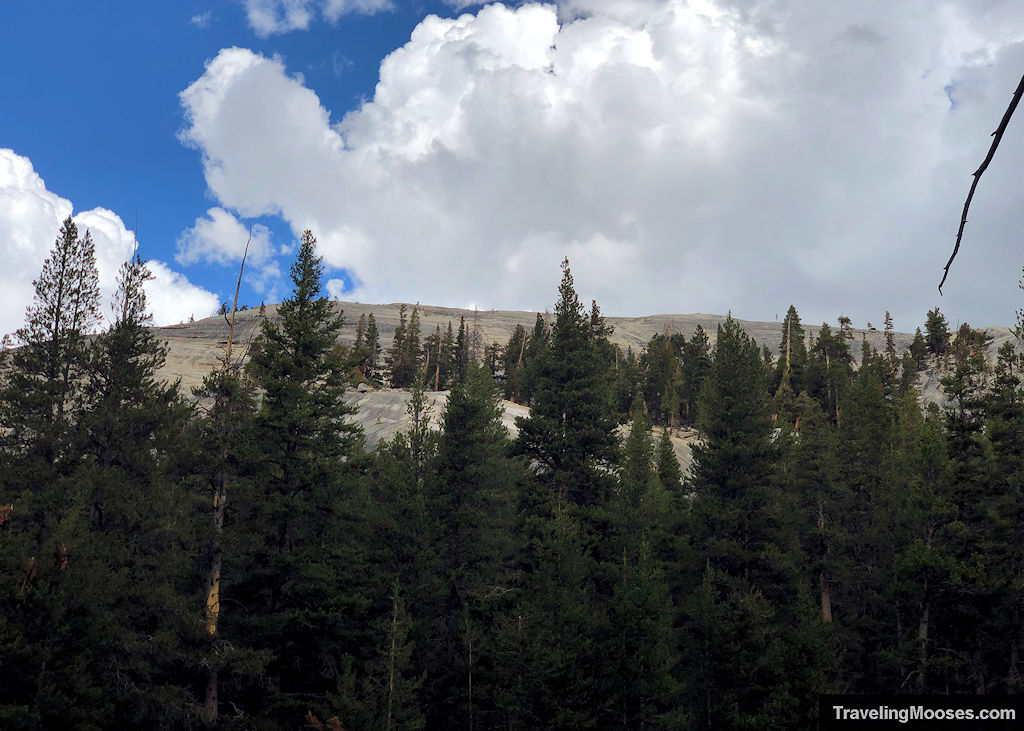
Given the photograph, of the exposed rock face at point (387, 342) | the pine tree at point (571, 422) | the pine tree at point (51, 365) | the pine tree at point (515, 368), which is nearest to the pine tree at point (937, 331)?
the exposed rock face at point (387, 342)

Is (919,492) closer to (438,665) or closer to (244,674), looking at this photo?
(438,665)

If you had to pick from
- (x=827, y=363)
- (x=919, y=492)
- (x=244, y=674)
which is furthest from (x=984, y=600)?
(x=827, y=363)

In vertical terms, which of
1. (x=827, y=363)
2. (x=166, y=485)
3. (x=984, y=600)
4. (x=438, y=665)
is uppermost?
(x=827, y=363)

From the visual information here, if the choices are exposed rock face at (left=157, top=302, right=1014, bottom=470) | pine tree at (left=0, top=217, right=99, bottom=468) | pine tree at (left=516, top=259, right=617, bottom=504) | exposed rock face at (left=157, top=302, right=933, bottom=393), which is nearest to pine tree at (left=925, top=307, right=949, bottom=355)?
exposed rock face at (left=157, top=302, right=1014, bottom=470)

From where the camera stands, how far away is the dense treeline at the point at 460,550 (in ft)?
65.8

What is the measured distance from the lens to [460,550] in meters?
29.2

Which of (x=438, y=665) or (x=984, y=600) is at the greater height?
(x=984, y=600)

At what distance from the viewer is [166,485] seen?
2175cm

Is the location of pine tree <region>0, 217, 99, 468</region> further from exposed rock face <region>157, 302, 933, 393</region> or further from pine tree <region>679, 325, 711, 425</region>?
pine tree <region>679, 325, 711, 425</region>

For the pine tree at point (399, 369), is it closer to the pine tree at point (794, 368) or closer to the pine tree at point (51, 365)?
the pine tree at point (794, 368)

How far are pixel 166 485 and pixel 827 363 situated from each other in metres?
101

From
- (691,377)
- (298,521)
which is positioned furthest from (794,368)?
(298,521)

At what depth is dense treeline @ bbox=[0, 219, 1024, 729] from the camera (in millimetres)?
20062

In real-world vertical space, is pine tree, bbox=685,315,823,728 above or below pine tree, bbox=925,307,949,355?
below
